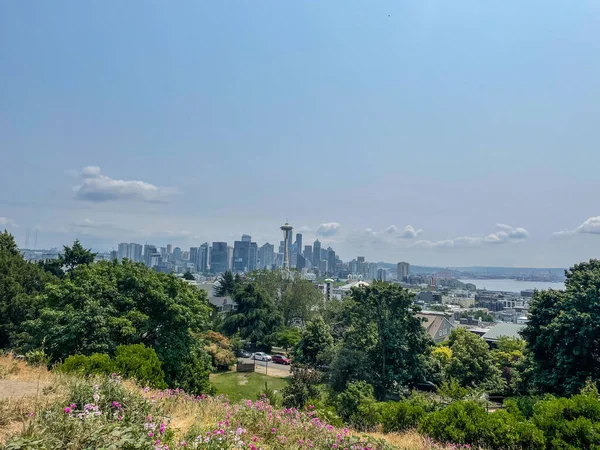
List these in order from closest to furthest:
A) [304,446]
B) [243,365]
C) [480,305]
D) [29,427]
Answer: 1. [29,427]
2. [304,446]
3. [243,365]
4. [480,305]

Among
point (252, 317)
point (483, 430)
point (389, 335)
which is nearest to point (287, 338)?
point (252, 317)

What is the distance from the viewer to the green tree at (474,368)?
1917 cm

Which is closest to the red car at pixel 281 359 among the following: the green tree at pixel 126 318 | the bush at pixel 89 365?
the green tree at pixel 126 318

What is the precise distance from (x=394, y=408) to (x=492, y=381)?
581 inches

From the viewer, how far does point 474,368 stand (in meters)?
19.4

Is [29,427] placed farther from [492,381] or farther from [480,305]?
[480,305]

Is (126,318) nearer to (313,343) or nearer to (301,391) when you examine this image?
(301,391)

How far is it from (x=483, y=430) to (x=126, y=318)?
1086 cm

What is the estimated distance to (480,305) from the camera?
412 feet

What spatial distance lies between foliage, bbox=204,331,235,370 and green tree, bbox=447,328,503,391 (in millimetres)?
13501

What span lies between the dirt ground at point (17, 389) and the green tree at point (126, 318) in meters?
5.96

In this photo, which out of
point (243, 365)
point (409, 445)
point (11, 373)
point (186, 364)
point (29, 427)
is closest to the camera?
point (29, 427)

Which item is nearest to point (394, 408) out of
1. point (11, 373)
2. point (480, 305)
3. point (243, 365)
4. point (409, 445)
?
point (409, 445)

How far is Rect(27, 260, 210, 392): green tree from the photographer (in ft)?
37.8
